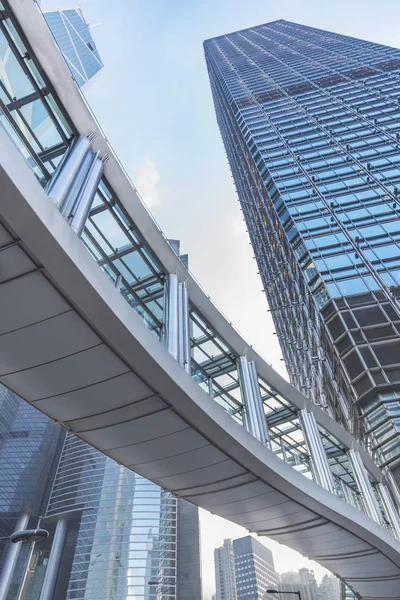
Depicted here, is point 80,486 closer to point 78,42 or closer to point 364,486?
point 364,486

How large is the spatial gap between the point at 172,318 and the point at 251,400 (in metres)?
3.75

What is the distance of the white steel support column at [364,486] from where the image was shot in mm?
13501

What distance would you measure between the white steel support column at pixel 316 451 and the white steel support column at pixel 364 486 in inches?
96.9

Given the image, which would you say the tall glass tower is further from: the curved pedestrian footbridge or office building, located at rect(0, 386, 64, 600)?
office building, located at rect(0, 386, 64, 600)

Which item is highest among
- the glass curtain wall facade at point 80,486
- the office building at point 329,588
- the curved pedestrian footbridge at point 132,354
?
the office building at point 329,588

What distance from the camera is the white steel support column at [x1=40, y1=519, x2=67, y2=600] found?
61.1 metres

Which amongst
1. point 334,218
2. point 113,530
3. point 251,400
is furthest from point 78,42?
point 251,400

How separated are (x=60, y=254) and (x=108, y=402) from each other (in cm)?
328

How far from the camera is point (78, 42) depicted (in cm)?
12800

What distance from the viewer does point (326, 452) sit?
1343cm

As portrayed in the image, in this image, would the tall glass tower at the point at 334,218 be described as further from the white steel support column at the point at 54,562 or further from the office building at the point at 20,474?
the office building at the point at 20,474

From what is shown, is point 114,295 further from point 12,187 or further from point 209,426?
point 209,426

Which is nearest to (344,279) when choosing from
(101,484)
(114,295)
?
(114,295)

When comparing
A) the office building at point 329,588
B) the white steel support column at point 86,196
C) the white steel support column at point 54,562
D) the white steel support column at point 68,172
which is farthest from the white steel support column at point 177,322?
the office building at point 329,588
